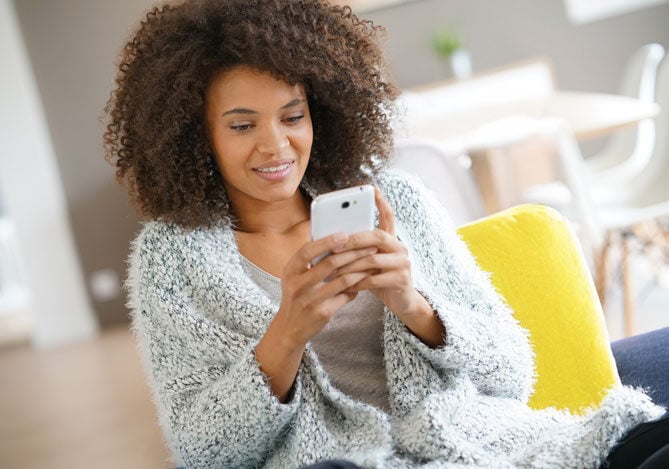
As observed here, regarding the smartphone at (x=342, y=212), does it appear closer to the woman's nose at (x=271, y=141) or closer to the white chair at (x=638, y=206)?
the woman's nose at (x=271, y=141)

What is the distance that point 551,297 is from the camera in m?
1.62

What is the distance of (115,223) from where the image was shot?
20.4ft

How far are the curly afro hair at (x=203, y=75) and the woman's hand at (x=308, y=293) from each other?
0.97 feet

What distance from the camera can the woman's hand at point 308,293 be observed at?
1190 mm

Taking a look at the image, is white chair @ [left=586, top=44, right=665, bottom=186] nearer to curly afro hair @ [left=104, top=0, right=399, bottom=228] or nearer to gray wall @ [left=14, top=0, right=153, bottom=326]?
curly afro hair @ [left=104, top=0, right=399, bottom=228]

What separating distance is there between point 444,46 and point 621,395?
17.2ft

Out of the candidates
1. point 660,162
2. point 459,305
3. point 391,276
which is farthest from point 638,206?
point 391,276

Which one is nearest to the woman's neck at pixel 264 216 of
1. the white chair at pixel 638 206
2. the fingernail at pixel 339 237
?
the fingernail at pixel 339 237

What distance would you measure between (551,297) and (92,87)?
5031mm

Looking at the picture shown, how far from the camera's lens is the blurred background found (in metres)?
6.12

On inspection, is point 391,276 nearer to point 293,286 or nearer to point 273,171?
point 293,286

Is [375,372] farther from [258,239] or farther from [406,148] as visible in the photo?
[406,148]

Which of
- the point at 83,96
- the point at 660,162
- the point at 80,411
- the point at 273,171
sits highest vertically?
the point at 83,96

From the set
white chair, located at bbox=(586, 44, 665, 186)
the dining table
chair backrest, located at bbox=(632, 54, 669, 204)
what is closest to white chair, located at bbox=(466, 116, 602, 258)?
the dining table
